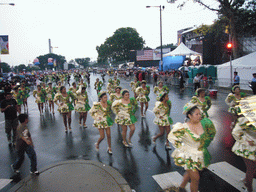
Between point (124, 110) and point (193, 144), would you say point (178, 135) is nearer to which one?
point (193, 144)

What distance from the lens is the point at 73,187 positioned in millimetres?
4652

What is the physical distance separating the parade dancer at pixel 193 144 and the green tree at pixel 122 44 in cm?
7408

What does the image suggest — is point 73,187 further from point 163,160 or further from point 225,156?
point 225,156

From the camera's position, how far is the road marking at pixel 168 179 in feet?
15.3

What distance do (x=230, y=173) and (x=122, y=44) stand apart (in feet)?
244

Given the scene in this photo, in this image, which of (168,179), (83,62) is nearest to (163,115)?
(168,179)

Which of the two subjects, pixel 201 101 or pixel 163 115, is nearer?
pixel 163 115

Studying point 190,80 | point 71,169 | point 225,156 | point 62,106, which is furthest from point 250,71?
point 71,169

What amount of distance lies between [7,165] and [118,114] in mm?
3425

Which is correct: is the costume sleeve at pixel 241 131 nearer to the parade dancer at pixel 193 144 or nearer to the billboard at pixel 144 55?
the parade dancer at pixel 193 144

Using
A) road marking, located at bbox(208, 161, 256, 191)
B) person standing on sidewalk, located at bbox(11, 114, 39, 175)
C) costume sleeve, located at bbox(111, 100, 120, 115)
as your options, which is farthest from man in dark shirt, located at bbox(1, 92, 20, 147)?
road marking, located at bbox(208, 161, 256, 191)

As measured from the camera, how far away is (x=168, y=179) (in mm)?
4934

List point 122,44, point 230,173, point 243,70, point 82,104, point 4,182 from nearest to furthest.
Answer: point 230,173, point 4,182, point 82,104, point 243,70, point 122,44

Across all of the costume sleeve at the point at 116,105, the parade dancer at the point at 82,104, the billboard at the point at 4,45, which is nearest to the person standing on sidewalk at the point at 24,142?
the costume sleeve at the point at 116,105
